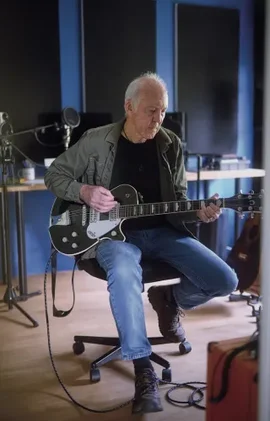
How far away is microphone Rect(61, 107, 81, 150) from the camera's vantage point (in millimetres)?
3332

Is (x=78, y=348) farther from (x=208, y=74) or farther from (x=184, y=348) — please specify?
(x=208, y=74)

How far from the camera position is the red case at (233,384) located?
1.16m

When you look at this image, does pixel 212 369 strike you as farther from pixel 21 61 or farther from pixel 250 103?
pixel 250 103

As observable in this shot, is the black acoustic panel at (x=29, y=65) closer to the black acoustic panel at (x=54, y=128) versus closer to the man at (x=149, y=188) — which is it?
the black acoustic panel at (x=54, y=128)

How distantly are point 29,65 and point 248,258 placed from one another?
1.88m

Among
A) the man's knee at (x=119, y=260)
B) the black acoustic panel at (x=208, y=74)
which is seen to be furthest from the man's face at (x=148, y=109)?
the black acoustic panel at (x=208, y=74)

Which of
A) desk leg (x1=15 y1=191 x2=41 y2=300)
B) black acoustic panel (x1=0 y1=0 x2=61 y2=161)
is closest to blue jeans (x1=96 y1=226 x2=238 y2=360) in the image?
desk leg (x1=15 y1=191 x2=41 y2=300)

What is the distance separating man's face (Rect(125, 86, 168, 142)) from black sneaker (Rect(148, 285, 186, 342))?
2.22 ft

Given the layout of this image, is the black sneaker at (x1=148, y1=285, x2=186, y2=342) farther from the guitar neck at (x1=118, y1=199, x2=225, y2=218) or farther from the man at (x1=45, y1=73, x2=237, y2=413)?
the guitar neck at (x1=118, y1=199, x2=225, y2=218)

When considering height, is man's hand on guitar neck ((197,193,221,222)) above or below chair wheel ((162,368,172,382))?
above

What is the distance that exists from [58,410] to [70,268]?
1966mm

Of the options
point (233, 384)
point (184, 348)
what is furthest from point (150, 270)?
point (233, 384)

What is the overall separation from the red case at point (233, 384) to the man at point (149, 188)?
701 mm

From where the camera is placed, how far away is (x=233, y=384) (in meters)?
1.22
